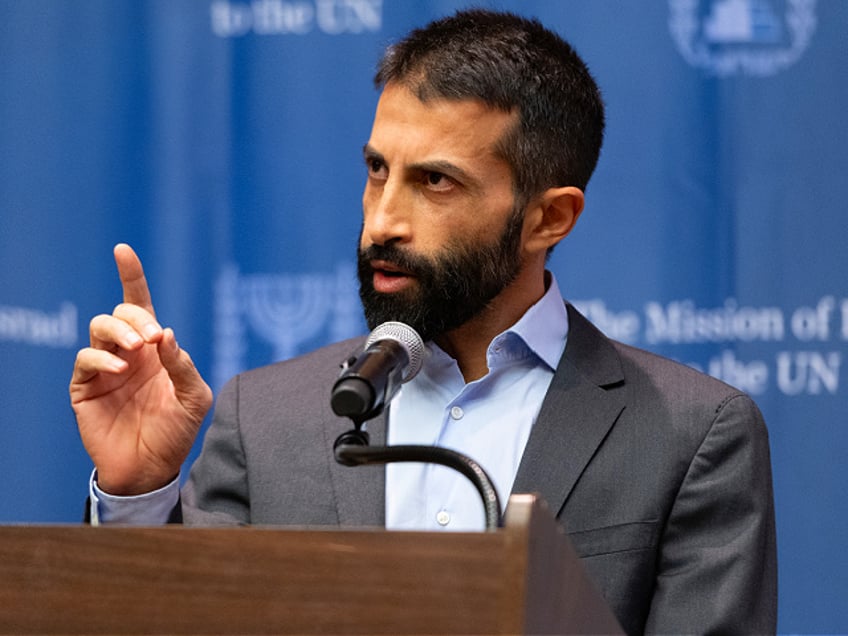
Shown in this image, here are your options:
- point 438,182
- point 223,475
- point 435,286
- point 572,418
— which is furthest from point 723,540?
point 223,475

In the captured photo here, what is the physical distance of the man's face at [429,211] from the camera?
204cm

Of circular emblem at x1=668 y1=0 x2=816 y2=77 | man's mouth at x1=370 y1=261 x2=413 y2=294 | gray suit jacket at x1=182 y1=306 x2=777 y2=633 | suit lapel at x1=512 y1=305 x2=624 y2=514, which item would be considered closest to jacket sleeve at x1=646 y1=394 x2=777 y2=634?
gray suit jacket at x1=182 y1=306 x2=777 y2=633

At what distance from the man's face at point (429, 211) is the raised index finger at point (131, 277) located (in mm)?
386

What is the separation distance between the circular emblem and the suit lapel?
0.96 m

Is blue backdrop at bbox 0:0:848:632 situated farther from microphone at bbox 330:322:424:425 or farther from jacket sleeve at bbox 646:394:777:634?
microphone at bbox 330:322:424:425

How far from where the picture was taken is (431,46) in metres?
2.14

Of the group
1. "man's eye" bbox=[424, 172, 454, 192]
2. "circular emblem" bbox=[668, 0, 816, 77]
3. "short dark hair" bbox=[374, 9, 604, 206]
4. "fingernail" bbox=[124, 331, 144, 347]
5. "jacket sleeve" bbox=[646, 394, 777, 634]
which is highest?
"circular emblem" bbox=[668, 0, 816, 77]

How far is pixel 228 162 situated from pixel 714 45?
118 centimetres

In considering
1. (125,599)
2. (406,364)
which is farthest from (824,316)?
(125,599)

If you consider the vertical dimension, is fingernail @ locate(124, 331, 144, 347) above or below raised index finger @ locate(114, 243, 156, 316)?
below

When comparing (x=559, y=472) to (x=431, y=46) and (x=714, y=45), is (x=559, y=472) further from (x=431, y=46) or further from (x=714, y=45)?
(x=714, y=45)

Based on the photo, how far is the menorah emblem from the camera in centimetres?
290

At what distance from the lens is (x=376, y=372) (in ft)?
4.47

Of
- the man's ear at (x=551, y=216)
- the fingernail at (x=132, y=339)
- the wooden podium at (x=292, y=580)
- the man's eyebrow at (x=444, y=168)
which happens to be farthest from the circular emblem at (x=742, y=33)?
the wooden podium at (x=292, y=580)
